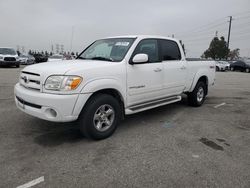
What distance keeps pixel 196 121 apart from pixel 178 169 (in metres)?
2.37

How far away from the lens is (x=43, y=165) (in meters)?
3.12

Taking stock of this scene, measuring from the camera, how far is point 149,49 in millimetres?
4926

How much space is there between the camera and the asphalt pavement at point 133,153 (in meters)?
2.83

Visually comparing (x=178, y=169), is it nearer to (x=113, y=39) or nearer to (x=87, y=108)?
(x=87, y=108)

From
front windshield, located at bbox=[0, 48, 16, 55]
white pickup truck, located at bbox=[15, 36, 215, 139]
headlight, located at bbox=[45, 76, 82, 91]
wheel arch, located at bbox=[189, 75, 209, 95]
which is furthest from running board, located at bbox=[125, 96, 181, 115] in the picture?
front windshield, located at bbox=[0, 48, 16, 55]

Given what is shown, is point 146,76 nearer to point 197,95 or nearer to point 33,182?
point 197,95

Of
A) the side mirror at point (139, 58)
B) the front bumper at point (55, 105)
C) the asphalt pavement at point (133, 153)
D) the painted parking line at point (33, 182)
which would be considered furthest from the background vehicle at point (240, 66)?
the painted parking line at point (33, 182)

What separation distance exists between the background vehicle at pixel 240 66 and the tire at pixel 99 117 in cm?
2826

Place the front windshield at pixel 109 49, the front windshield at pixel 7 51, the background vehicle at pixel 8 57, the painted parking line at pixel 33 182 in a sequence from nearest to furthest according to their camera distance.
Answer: the painted parking line at pixel 33 182, the front windshield at pixel 109 49, the background vehicle at pixel 8 57, the front windshield at pixel 7 51

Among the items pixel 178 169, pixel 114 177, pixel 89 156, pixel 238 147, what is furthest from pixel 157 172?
pixel 238 147

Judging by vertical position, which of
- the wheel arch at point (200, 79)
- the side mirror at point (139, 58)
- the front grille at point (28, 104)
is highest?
the side mirror at point (139, 58)

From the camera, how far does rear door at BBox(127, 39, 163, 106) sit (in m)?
4.34

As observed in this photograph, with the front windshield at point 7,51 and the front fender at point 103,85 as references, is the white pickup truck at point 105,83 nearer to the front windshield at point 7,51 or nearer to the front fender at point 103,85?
the front fender at point 103,85

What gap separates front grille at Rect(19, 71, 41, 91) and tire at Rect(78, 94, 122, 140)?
841 millimetres
